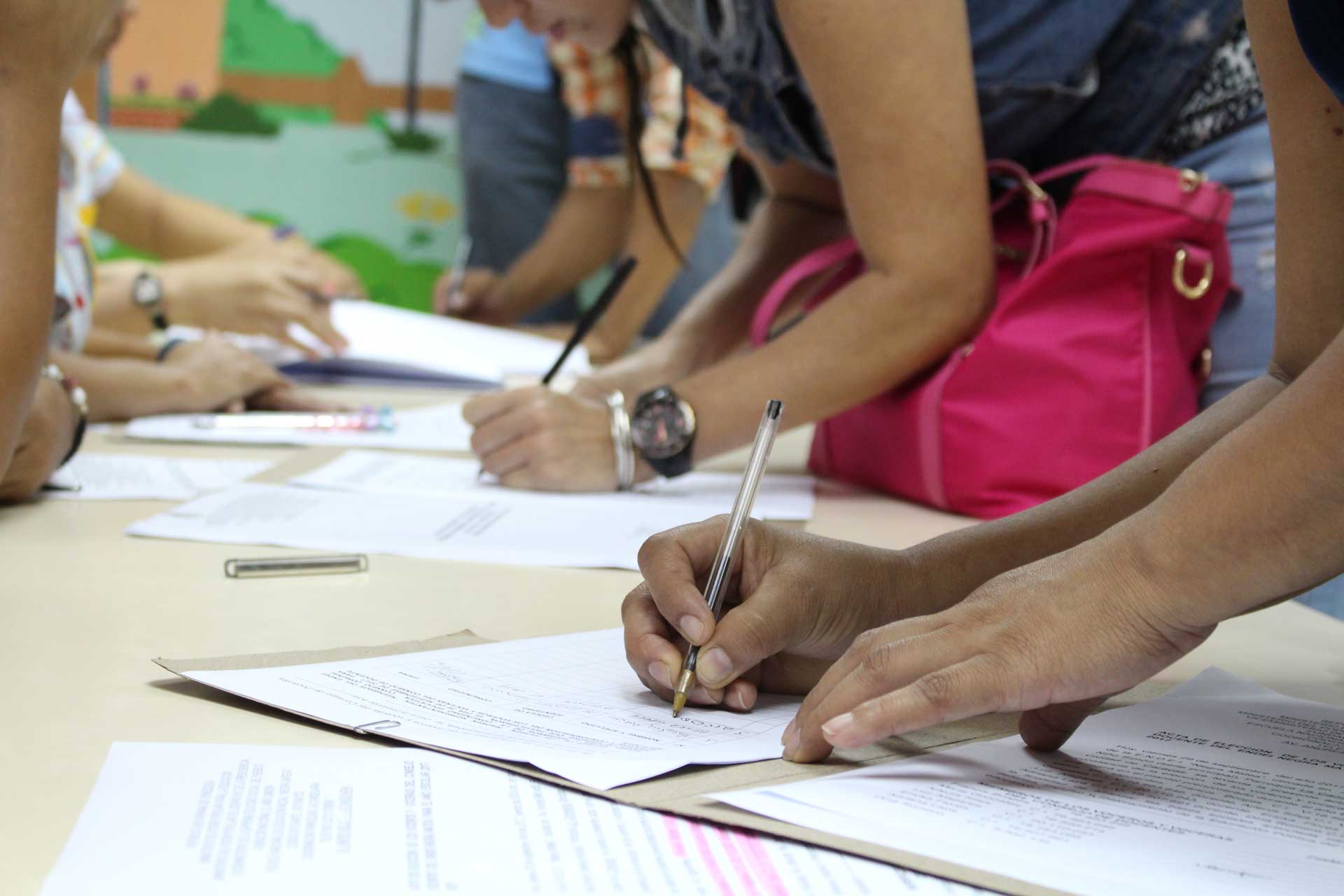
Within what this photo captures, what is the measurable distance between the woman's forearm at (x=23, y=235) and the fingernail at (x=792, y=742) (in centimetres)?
53

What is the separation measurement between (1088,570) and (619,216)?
7.84ft

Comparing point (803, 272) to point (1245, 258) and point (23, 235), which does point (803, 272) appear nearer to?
point (1245, 258)

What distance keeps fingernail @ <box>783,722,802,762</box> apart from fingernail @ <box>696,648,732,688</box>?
0.06m

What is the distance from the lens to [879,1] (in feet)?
3.48

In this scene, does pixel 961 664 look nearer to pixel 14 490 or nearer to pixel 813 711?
pixel 813 711

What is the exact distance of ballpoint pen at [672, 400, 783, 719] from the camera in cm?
65

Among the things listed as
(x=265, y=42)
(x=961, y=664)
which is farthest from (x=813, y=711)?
(x=265, y=42)

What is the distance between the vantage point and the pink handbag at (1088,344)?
1126 millimetres

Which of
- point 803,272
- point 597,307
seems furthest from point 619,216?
point 803,272

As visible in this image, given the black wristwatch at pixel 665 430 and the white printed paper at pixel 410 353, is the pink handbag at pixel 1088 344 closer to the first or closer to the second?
the black wristwatch at pixel 665 430

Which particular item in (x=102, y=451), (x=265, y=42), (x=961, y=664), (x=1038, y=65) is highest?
(x=265, y=42)

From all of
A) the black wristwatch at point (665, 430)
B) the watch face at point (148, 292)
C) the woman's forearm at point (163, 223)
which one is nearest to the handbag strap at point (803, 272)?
the black wristwatch at point (665, 430)

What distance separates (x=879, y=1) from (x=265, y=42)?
3.08 m

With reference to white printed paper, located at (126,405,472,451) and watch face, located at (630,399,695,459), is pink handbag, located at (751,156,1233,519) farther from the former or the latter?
white printed paper, located at (126,405,472,451)
